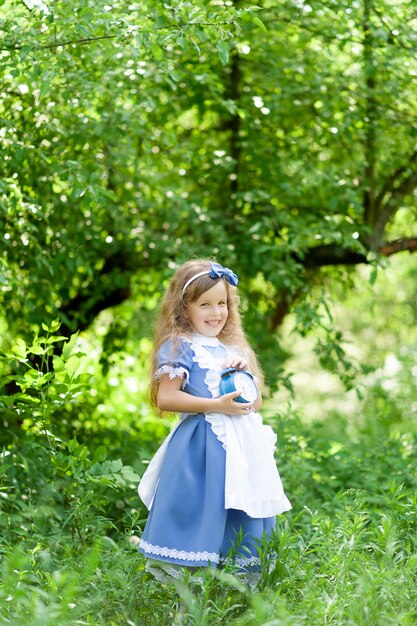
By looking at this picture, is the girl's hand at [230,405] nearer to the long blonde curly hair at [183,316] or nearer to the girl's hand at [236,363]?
the girl's hand at [236,363]

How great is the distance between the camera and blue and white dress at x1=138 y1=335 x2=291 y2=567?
316 cm

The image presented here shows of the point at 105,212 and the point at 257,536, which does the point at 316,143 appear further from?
the point at 257,536

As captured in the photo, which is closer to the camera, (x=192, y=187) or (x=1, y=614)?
(x=1, y=614)

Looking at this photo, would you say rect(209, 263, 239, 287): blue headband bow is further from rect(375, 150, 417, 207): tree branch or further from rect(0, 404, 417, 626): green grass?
rect(375, 150, 417, 207): tree branch

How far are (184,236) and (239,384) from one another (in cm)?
233

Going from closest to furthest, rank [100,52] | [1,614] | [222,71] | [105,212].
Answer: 1. [1,614]
2. [100,52]
3. [105,212]
4. [222,71]

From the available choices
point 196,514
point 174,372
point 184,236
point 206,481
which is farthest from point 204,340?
point 184,236

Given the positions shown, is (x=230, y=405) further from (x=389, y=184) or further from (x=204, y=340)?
(x=389, y=184)

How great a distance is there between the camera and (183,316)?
3.48m

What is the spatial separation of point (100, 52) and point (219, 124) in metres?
1.79

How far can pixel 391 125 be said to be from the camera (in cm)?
559

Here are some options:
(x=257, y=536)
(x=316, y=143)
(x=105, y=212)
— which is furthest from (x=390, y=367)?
(x=257, y=536)

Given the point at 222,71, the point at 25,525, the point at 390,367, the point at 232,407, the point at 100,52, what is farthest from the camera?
the point at 390,367

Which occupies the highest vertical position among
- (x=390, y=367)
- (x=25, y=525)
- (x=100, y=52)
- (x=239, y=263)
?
(x=100, y=52)
